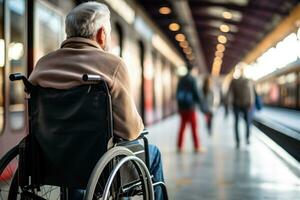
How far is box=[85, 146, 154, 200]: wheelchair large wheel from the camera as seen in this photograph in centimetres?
249

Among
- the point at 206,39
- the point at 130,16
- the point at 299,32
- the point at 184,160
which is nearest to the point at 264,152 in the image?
the point at 184,160

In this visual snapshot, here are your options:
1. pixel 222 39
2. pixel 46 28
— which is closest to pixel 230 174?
pixel 46 28

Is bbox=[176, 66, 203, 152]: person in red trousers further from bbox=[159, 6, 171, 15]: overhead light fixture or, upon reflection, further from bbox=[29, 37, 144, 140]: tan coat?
bbox=[29, 37, 144, 140]: tan coat

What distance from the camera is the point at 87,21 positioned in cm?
281

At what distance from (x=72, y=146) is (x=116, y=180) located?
0.29 m

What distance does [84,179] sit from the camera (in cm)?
272

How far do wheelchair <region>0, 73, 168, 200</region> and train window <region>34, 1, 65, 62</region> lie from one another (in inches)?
134

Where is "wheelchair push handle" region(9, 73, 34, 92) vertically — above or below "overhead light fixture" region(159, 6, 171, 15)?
below

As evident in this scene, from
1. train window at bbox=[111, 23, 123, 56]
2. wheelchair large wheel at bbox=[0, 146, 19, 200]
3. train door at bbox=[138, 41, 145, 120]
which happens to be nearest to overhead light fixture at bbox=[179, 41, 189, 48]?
train door at bbox=[138, 41, 145, 120]

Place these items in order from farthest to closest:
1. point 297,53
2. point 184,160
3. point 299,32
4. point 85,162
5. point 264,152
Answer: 1. point 297,53
2. point 299,32
3. point 264,152
4. point 184,160
5. point 85,162

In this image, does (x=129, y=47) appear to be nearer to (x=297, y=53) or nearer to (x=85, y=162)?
(x=297, y=53)

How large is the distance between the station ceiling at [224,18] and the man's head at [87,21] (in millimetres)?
11294

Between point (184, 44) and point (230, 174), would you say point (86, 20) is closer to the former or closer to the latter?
point (230, 174)

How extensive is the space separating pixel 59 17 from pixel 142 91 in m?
8.32
